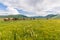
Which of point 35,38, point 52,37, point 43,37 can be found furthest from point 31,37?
point 52,37

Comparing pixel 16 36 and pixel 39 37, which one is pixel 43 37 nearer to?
pixel 39 37

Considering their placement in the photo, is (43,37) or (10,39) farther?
(43,37)

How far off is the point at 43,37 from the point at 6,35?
3399mm

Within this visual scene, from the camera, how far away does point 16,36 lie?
1321 cm

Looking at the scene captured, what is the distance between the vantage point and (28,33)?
1375 centimetres

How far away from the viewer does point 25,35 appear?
13.8 meters

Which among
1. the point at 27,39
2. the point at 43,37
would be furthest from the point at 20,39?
the point at 43,37

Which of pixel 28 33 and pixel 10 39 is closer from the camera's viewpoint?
pixel 10 39

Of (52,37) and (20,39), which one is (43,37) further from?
(20,39)

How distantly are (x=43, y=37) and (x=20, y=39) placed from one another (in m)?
2.36

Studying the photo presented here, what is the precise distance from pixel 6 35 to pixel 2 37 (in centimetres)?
87

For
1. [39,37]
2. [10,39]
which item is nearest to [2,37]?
[10,39]

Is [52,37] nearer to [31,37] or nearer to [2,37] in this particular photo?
[31,37]

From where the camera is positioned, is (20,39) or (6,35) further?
(6,35)
